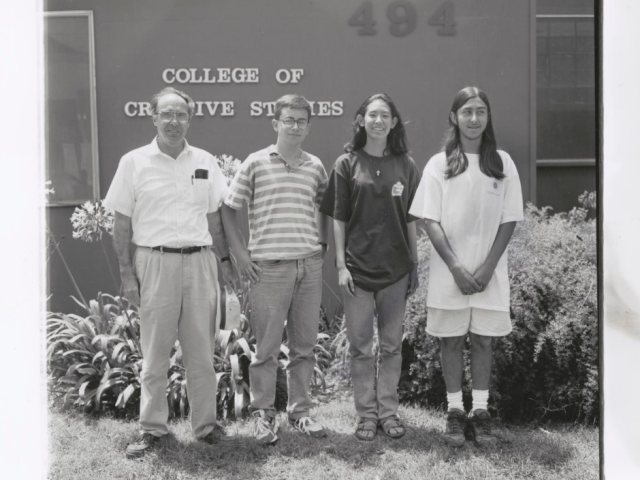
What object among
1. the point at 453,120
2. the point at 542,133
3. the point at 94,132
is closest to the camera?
the point at 453,120

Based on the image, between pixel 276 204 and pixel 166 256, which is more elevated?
pixel 276 204

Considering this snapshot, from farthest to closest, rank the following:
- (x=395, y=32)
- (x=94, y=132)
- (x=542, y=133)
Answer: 1. (x=542, y=133)
2. (x=94, y=132)
3. (x=395, y=32)

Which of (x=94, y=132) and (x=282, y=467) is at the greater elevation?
(x=94, y=132)

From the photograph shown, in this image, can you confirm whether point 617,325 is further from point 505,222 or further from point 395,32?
point 395,32

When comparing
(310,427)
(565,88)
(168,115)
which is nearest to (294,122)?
(168,115)

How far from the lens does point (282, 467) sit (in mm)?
3643

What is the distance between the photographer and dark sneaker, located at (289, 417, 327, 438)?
397cm

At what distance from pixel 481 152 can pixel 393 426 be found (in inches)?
67.7

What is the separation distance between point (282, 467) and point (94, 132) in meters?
3.29

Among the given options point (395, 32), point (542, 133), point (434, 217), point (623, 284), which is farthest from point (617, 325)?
point (542, 133)

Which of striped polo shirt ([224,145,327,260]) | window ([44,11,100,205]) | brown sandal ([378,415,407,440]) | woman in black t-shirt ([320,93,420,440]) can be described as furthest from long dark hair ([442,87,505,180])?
window ([44,11,100,205])

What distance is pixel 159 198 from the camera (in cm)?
373

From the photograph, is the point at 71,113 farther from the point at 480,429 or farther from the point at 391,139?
the point at 480,429

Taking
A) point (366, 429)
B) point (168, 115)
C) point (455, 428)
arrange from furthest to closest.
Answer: point (366, 429)
point (455, 428)
point (168, 115)
